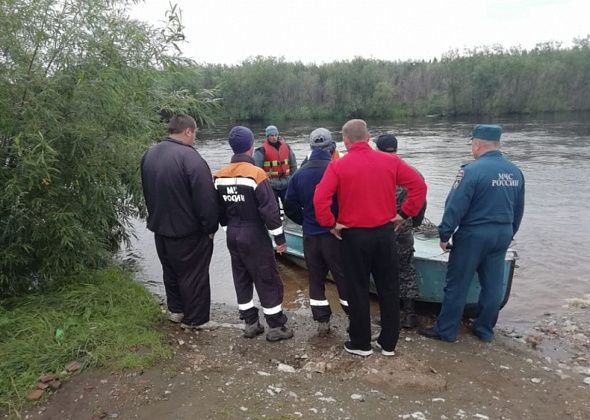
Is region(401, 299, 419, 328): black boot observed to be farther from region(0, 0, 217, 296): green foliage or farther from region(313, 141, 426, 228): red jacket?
region(0, 0, 217, 296): green foliage

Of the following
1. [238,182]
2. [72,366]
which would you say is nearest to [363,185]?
[238,182]

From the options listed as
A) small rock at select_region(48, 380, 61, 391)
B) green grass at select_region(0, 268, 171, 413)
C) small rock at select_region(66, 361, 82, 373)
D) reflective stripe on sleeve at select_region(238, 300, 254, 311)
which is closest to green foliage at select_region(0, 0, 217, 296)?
green grass at select_region(0, 268, 171, 413)

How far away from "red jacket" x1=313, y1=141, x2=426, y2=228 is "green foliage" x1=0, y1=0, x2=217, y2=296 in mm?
2100

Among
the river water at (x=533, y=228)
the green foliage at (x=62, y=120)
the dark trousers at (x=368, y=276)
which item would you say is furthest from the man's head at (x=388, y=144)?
the river water at (x=533, y=228)

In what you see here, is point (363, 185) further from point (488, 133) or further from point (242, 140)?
point (488, 133)

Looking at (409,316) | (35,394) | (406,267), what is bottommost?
(409,316)

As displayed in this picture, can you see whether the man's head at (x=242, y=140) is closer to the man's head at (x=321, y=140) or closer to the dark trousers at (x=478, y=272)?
the man's head at (x=321, y=140)

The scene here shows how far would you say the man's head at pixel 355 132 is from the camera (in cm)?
367

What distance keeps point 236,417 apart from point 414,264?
8.39 feet

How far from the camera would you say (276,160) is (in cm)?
768

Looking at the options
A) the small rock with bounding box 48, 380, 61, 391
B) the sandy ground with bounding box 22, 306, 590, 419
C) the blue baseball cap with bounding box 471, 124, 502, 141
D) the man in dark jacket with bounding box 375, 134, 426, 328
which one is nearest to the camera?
the sandy ground with bounding box 22, 306, 590, 419

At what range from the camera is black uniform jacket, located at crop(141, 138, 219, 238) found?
406cm

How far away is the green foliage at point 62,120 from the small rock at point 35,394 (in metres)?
1.33

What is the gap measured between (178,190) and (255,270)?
0.96 meters
